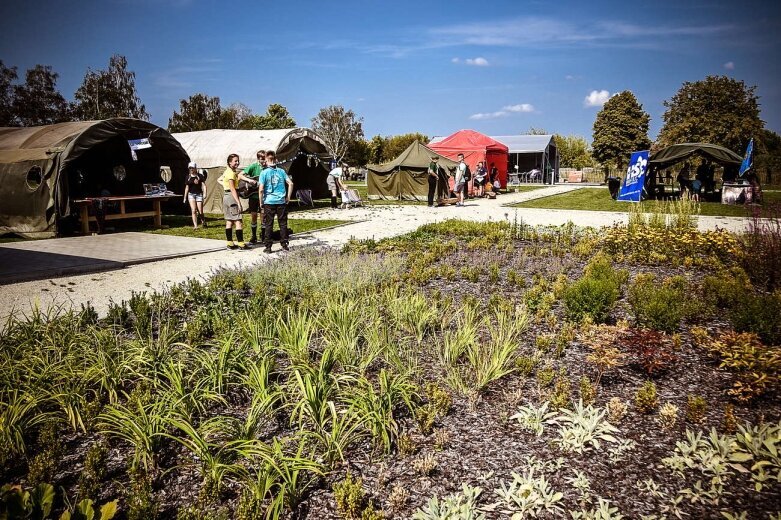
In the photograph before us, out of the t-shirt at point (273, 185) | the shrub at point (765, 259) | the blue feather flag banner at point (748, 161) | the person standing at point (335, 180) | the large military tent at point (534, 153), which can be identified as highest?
the large military tent at point (534, 153)

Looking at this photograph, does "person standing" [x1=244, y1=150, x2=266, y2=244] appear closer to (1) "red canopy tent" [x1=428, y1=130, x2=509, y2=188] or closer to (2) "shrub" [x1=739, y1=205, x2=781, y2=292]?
(2) "shrub" [x1=739, y1=205, x2=781, y2=292]

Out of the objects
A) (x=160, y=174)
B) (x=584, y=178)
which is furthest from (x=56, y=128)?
(x=584, y=178)

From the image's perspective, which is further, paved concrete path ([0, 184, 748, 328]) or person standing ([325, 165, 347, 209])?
person standing ([325, 165, 347, 209])

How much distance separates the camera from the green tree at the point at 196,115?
2009 inches

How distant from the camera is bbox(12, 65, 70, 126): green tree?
3919 cm

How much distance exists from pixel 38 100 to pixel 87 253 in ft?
129

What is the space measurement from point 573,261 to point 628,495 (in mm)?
6739

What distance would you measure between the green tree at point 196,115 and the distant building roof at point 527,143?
104 ft

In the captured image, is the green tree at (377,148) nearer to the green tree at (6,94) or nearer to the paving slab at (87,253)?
the green tree at (6,94)

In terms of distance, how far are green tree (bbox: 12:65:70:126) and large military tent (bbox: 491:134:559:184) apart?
41.0 meters

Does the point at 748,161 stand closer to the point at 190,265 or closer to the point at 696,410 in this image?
the point at 696,410

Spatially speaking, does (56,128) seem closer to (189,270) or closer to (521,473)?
(189,270)

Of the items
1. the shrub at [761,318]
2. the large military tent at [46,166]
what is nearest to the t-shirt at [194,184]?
the large military tent at [46,166]

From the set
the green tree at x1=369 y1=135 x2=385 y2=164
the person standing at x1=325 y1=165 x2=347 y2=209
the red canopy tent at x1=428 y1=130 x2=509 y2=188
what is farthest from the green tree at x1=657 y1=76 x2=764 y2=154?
the green tree at x1=369 y1=135 x2=385 y2=164
